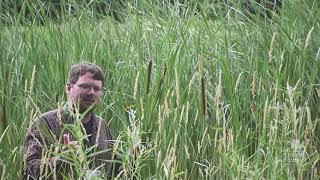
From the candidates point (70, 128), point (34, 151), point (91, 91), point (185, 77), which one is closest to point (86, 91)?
point (91, 91)

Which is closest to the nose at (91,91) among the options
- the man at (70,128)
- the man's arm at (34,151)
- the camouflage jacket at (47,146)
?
the man at (70,128)

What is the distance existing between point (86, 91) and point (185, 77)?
906 millimetres

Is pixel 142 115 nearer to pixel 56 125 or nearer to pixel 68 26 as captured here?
pixel 56 125

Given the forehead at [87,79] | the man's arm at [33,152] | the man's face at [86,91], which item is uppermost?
the forehead at [87,79]

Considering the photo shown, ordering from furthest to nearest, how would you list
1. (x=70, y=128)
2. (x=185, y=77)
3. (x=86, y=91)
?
(x=185, y=77) → (x=86, y=91) → (x=70, y=128)

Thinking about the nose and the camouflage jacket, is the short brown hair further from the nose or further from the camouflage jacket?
the camouflage jacket

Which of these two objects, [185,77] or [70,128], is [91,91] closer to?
[70,128]

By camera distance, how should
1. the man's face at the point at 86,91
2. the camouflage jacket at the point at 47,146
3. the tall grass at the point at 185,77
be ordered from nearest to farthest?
the camouflage jacket at the point at 47,146 → the man's face at the point at 86,91 → the tall grass at the point at 185,77

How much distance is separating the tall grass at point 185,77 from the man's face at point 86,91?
0.18 meters

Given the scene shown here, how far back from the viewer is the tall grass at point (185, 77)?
3.29m

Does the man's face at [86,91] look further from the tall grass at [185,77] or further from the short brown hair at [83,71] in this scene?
the tall grass at [185,77]

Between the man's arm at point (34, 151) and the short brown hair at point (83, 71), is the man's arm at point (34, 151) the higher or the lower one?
the lower one

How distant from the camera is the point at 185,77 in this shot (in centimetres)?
390

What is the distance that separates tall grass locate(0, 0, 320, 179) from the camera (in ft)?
10.8
